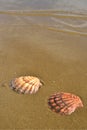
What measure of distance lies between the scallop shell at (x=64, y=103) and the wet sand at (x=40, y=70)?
0.08 metres

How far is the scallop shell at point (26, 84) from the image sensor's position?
4250 mm

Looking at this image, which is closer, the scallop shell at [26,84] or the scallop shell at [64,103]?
the scallop shell at [64,103]

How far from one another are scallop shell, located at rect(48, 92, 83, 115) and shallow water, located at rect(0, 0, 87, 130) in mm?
75

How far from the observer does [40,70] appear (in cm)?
502

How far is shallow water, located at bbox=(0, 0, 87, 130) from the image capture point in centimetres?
383

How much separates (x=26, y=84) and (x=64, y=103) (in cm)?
75

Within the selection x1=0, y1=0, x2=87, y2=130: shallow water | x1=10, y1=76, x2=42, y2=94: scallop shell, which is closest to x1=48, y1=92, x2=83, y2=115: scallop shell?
x1=0, y1=0, x2=87, y2=130: shallow water

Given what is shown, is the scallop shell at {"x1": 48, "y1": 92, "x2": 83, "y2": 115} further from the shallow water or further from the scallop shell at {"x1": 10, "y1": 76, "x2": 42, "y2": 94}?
the scallop shell at {"x1": 10, "y1": 76, "x2": 42, "y2": 94}

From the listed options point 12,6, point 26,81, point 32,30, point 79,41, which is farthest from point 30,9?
point 26,81

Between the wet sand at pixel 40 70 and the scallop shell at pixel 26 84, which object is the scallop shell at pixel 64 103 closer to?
the wet sand at pixel 40 70

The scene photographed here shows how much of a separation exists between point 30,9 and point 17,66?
3.60 metres

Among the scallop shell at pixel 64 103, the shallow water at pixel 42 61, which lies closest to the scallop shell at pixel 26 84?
the shallow water at pixel 42 61

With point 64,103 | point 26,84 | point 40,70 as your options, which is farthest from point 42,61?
point 64,103

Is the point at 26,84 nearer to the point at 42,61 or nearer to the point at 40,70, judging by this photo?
the point at 40,70
